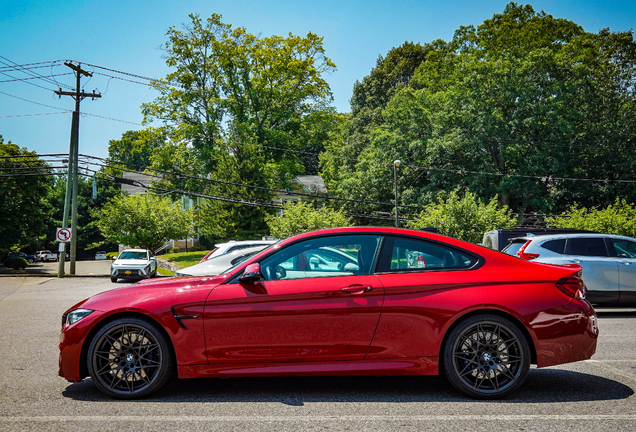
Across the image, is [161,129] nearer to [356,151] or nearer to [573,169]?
[356,151]

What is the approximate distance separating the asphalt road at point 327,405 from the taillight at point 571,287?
91 cm

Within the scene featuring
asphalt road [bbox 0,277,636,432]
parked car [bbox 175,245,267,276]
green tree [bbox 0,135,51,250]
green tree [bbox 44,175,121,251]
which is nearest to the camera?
asphalt road [bbox 0,277,636,432]

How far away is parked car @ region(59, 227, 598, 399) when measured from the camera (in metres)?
4.80

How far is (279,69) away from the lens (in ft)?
156

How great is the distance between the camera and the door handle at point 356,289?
4.84m

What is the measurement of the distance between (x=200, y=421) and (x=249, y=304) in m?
1.04

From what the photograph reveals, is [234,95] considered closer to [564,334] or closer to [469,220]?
[469,220]

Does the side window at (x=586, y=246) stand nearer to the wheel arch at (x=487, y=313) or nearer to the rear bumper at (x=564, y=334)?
the rear bumper at (x=564, y=334)

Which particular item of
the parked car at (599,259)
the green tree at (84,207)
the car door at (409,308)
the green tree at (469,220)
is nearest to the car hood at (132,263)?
the green tree at (469,220)

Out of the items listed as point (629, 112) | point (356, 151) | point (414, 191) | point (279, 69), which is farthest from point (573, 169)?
point (279, 69)

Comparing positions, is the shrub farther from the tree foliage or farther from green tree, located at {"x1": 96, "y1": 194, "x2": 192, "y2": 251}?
the tree foliage

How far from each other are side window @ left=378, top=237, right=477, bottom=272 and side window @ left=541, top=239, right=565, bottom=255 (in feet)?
24.2

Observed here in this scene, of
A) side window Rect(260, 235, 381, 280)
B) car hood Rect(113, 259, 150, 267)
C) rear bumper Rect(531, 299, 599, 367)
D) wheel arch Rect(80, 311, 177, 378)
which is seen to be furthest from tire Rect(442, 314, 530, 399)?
car hood Rect(113, 259, 150, 267)

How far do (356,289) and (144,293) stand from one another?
1913 mm
